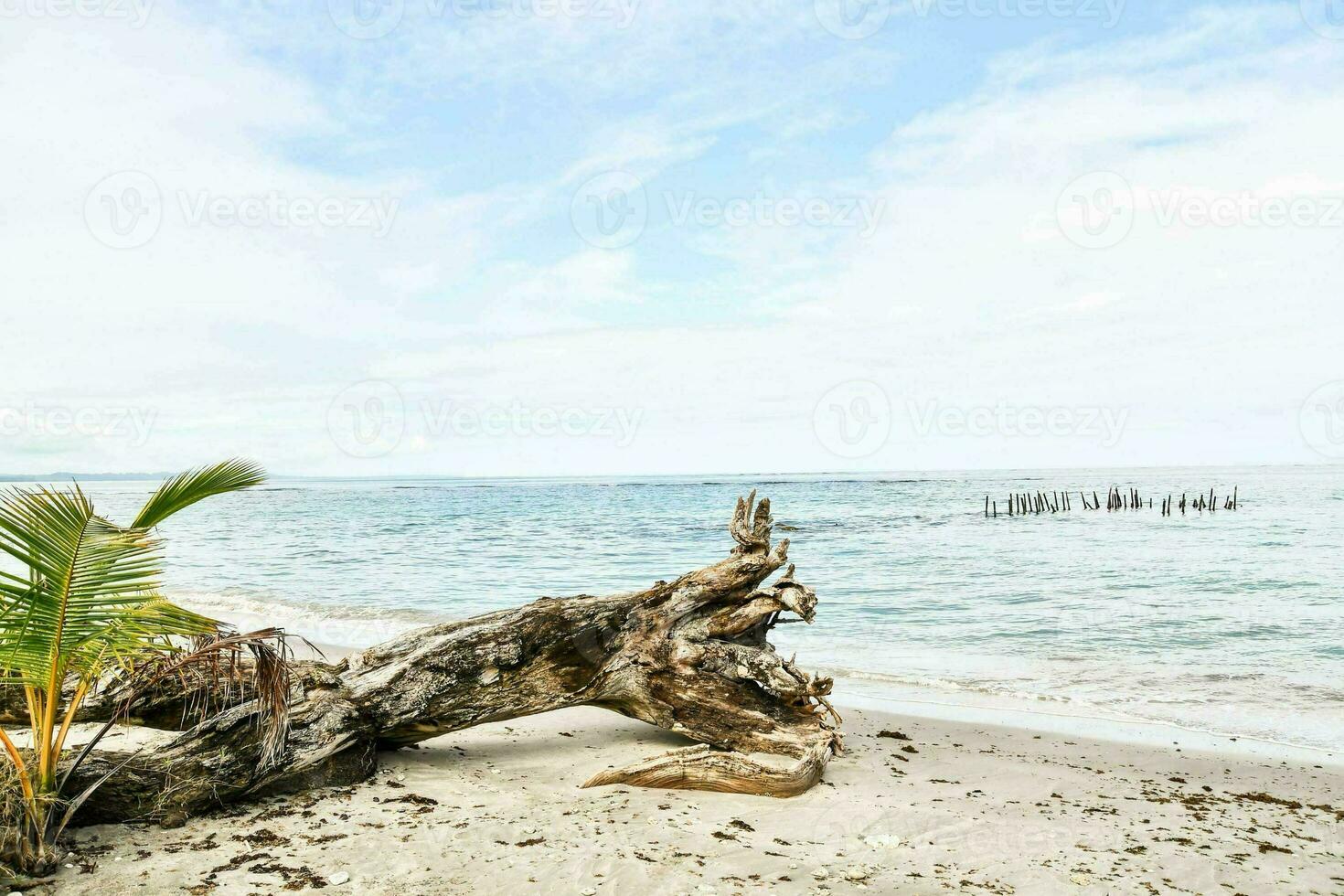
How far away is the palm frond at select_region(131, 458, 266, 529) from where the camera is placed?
455 centimetres

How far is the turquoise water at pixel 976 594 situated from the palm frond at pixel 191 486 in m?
7.79

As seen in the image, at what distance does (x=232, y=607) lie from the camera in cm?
1672

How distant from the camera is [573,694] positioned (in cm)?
680

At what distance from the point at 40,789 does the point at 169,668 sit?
0.84m

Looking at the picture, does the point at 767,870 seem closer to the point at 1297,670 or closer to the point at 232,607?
the point at 1297,670

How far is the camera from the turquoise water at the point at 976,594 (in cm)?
1003

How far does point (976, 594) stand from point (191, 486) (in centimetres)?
1648

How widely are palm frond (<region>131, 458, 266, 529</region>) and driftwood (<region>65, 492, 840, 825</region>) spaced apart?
156 cm

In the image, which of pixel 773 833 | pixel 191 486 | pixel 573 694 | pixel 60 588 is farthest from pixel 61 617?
pixel 773 833

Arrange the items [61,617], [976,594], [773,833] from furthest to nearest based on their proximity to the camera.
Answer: [976,594] → [773,833] → [61,617]

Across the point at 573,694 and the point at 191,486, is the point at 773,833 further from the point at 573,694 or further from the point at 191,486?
the point at 191,486

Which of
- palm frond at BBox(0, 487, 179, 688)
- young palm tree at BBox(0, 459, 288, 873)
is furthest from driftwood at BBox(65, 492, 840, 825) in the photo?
palm frond at BBox(0, 487, 179, 688)

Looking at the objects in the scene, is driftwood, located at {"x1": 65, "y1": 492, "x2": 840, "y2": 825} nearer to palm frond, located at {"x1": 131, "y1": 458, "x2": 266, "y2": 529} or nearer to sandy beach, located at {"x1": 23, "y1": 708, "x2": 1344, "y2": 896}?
sandy beach, located at {"x1": 23, "y1": 708, "x2": 1344, "y2": 896}

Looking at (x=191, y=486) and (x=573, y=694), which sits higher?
(x=191, y=486)
